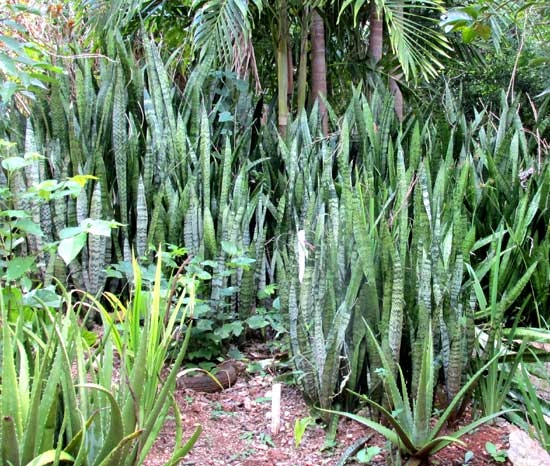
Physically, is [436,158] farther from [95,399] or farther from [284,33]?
[95,399]

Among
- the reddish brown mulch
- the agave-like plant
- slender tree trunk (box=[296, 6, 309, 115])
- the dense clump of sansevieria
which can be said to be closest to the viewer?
the agave-like plant

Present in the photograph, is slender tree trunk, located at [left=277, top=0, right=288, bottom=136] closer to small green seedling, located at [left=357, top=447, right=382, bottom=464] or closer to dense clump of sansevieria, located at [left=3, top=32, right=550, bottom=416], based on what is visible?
dense clump of sansevieria, located at [left=3, top=32, right=550, bottom=416]

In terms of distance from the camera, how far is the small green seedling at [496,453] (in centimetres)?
133

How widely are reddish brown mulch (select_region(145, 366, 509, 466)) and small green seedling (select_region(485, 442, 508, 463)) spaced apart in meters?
0.01

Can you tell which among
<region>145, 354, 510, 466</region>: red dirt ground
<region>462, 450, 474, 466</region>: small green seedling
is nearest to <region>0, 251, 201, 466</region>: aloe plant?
<region>145, 354, 510, 466</region>: red dirt ground

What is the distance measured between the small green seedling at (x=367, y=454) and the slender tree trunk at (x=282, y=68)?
2.09 meters

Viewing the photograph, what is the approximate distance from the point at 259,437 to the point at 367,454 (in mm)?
308

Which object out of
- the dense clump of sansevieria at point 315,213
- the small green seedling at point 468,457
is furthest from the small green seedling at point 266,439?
the small green seedling at point 468,457

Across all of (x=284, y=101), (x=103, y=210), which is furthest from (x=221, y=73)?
(x=103, y=210)

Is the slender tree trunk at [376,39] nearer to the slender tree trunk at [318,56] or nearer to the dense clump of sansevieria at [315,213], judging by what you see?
the slender tree trunk at [318,56]

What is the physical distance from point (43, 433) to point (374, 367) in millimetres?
785

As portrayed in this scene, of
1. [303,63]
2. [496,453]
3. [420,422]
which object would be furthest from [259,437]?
[303,63]

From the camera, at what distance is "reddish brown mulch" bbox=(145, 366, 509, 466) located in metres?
1.39

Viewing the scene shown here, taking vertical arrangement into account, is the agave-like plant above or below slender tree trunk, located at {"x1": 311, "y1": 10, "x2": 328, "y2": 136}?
below
